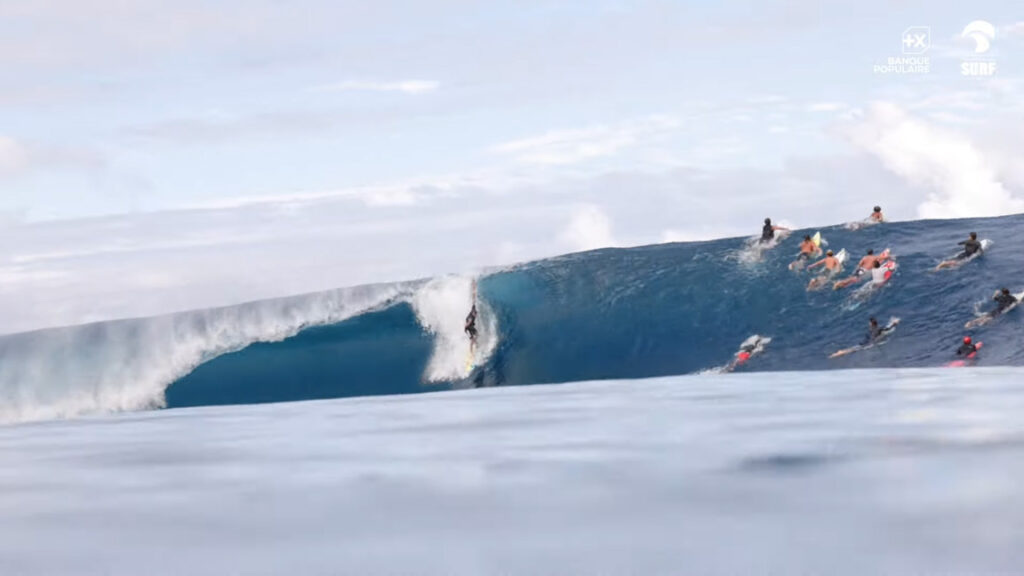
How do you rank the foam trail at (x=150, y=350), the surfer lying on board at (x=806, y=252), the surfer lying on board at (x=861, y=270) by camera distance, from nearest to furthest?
the surfer lying on board at (x=861, y=270) < the surfer lying on board at (x=806, y=252) < the foam trail at (x=150, y=350)

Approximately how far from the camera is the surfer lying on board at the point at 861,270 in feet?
86.6

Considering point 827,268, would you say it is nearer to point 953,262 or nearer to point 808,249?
point 808,249

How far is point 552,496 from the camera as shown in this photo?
18.7 feet

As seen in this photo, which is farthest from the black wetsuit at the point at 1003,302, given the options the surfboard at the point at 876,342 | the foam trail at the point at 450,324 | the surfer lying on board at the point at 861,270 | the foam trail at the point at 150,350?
the foam trail at the point at 150,350

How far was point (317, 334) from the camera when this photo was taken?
30844 millimetres

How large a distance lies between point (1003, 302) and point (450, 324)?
1250 cm

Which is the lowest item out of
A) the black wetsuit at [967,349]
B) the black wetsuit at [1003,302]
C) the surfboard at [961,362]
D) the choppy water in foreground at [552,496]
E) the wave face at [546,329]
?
the choppy water in foreground at [552,496]

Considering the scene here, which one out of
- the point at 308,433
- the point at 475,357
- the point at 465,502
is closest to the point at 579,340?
the point at 475,357

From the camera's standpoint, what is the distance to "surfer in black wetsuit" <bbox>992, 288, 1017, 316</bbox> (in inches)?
925

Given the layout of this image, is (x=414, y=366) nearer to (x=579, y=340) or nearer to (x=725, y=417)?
(x=579, y=340)

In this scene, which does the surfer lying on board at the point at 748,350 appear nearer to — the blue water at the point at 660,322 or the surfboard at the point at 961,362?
the blue water at the point at 660,322

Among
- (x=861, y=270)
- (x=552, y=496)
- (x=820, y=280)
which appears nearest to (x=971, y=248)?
(x=861, y=270)

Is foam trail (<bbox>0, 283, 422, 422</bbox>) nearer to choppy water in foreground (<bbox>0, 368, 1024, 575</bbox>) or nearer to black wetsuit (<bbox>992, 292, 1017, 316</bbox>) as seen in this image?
black wetsuit (<bbox>992, 292, 1017, 316</bbox>)

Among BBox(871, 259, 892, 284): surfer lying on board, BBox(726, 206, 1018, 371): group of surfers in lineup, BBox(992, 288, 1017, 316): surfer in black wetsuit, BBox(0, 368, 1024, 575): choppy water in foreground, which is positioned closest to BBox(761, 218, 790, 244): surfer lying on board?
BBox(726, 206, 1018, 371): group of surfers in lineup
